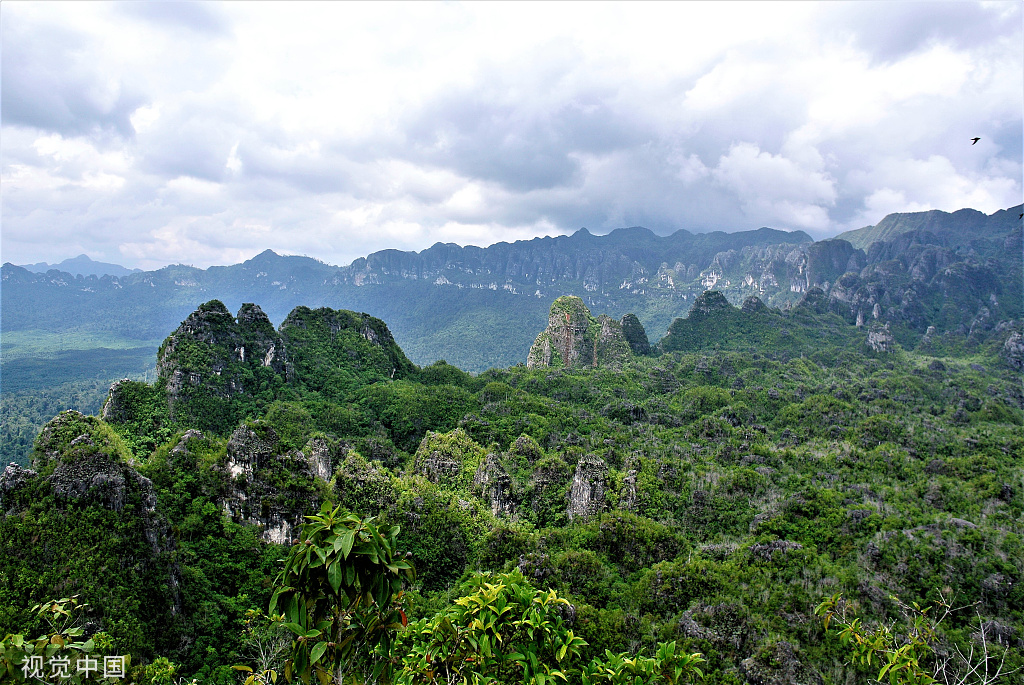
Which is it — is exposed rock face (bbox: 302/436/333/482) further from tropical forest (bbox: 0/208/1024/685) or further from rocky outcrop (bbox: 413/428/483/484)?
rocky outcrop (bbox: 413/428/483/484)

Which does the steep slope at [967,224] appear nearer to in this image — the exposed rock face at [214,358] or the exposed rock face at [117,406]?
the exposed rock face at [214,358]

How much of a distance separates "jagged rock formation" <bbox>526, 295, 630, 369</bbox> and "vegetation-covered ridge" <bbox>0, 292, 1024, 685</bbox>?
108 ft

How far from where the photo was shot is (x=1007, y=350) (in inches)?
3346

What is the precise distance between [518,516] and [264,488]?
1926cm

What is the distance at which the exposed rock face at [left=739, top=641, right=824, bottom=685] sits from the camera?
18594mm

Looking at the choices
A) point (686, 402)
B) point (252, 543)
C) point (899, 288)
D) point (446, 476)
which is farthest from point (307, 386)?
point (899, 288)

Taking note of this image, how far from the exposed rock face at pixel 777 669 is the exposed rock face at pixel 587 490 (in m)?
17.0

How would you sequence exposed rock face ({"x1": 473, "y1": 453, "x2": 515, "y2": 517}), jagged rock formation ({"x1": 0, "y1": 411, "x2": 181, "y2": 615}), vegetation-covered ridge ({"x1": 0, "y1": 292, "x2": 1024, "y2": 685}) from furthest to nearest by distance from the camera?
exposed rock face ({"x1": 473, "y1": 453, "x2": 515, "y2": 517}) < jagged rock formation ({"x1": 0, "y1": 411, "x2": 181, "y2": 615}) < vegetation-covered ridge ({"x1": 0, "y1": 292, "x2": 1024, "y2": 685})

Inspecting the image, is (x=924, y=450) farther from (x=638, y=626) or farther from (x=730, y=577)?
(x=638, y=626)

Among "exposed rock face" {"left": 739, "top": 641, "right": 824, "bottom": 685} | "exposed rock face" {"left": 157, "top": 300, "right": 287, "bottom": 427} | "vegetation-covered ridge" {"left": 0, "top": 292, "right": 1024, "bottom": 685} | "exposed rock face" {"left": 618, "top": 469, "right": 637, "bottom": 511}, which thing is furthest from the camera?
"exposed rock face" {"left": 157, "top": 300, "right": 287, "bottom": 427}

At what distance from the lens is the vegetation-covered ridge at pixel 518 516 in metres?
15.0

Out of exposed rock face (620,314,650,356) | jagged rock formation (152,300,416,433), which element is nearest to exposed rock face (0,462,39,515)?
jagged rock formation (152,300,416,433)

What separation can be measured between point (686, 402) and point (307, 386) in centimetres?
5081

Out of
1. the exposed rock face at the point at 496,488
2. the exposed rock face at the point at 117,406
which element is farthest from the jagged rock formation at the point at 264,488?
the exposed rock face at the point at 117,406
